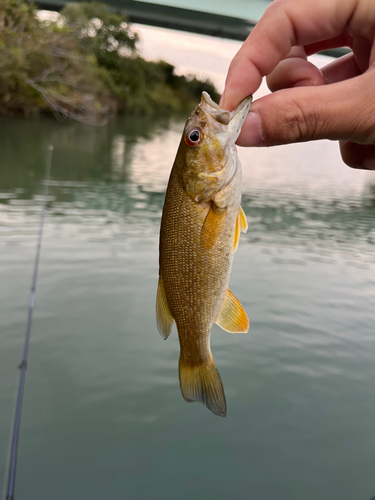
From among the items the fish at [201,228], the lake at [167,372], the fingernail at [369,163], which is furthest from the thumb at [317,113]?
the lake at [167,372]

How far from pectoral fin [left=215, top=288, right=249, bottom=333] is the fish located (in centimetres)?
4

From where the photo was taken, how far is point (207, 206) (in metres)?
2.03

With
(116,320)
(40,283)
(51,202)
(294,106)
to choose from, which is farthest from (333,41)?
(51,202)

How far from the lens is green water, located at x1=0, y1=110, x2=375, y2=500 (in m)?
4.48

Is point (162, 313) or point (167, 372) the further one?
point (167, 372)

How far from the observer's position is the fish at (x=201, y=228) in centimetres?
201

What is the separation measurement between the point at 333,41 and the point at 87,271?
638 centimetres

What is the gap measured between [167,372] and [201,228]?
4.17 m

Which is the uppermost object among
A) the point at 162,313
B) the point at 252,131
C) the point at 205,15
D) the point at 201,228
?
the point at 205,15

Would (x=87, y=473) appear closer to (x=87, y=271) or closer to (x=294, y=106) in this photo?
(x=294, y=106)

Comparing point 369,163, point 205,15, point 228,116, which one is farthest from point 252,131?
point 205,15

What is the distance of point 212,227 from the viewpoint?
201 cm

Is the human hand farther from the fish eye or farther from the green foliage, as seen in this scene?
the green foliage

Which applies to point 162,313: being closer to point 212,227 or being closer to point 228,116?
point 212,227
